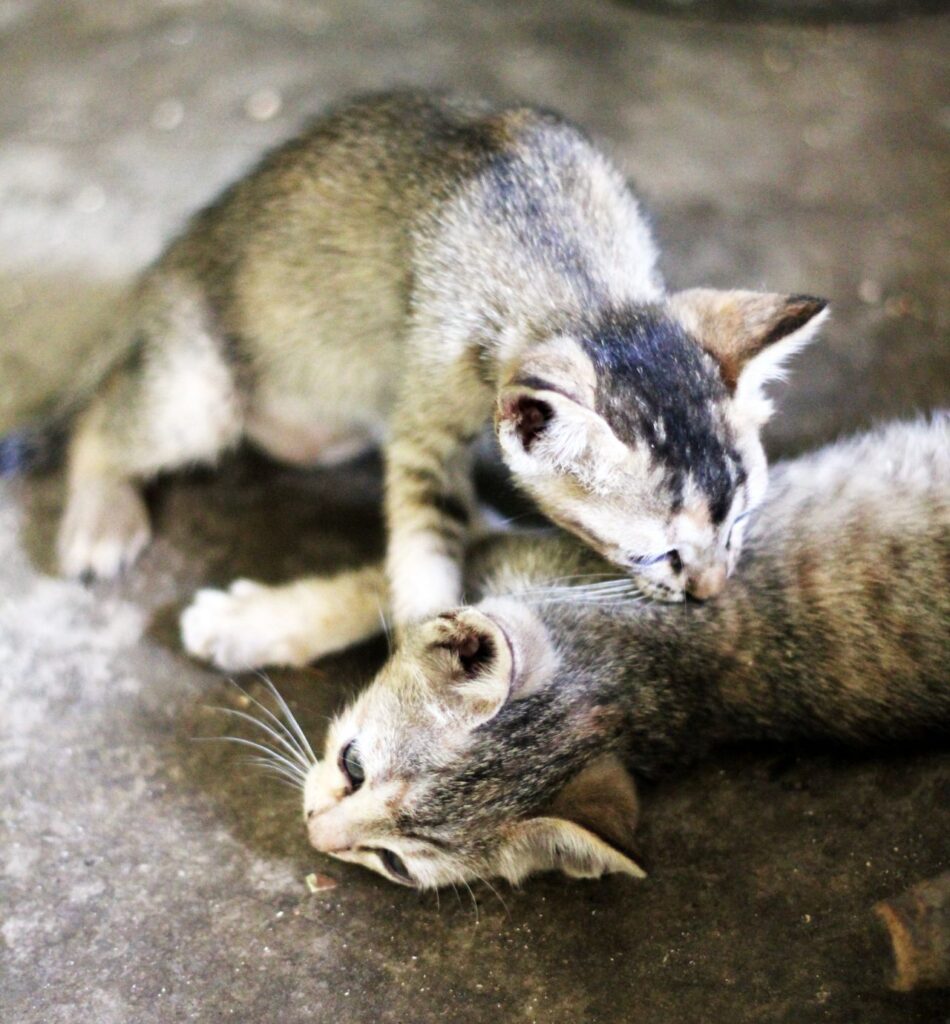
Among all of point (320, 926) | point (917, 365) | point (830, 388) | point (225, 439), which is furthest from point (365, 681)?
point (917, 365)

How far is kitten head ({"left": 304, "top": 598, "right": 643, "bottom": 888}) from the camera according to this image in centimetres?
237

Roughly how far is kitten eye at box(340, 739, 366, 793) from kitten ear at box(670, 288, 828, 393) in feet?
4.12

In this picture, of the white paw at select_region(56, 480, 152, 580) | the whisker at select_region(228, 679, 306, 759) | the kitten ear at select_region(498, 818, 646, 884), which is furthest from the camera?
the white paw at select_region(56, 480, 152, 580)

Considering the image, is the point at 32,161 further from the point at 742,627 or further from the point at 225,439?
the point at 742,627

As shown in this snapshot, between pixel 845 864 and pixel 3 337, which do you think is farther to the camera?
pixel 3 337

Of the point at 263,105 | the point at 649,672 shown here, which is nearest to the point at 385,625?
the point at 649,672

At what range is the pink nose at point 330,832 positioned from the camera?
248 centimetres

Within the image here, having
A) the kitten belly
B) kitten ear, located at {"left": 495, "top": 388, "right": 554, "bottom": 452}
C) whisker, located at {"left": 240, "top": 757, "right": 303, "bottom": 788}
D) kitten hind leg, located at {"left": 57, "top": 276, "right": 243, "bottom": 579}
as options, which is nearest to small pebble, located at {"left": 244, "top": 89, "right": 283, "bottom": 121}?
kitten hind leg, located at {"left": 57, "top": 276, "right": 243, "bottom": 579}

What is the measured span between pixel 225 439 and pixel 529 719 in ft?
5.21

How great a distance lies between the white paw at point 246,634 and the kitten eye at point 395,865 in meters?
0.80

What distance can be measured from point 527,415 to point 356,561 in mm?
1142

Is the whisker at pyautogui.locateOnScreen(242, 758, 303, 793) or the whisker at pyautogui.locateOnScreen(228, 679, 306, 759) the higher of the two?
the whisker at pyautogui.locateOnScreen(228, 679, 306, 759)

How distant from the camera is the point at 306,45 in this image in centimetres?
502

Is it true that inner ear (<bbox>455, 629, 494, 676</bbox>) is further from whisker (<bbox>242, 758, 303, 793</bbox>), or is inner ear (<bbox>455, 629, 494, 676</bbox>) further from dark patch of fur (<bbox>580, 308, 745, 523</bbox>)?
whisker (<bbox>242, 758, 303, 793</bbox>)
